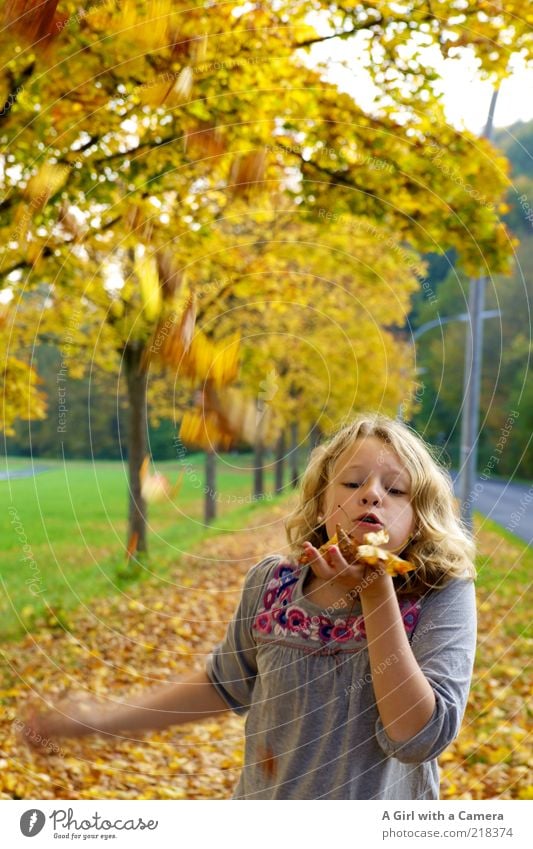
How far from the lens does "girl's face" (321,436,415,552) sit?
1.30 m

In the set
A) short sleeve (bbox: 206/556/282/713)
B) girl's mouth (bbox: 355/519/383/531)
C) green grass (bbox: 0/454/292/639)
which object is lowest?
green grass (bbox: 0/454/292/639)

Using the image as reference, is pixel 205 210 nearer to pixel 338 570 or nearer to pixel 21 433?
Answer: pixel 21 433

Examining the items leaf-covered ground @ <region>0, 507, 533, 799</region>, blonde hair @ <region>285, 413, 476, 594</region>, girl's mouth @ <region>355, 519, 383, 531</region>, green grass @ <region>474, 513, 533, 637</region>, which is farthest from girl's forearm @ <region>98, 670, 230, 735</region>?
green grass @ <region>474, 513, 533, 637</region>

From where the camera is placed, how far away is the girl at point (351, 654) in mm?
1176

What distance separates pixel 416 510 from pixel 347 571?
0.92 feet

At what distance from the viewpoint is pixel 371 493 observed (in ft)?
4.29

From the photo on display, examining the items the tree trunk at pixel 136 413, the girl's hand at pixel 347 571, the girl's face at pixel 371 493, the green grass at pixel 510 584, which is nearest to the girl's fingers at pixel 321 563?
the girl's hand at pixel 347 571

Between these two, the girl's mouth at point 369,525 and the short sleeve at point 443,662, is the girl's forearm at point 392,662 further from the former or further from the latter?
the girl's mouth at point 369,525

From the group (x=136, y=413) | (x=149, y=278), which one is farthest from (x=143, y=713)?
(x=136, y=413)

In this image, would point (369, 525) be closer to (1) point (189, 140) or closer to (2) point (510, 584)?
(1) point (189, 140)

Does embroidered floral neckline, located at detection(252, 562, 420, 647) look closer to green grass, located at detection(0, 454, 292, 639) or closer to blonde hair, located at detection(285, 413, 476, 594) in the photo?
blonde hair, located at detection(285, 413, 476, 594)

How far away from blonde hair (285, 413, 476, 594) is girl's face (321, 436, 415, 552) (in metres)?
0.01

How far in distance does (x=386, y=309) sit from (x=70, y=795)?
8105 millimetres

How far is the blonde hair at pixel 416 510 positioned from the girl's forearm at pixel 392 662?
5.9 inches
